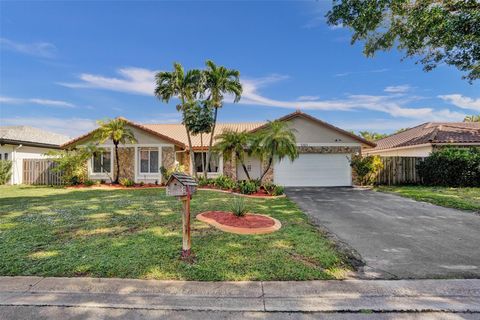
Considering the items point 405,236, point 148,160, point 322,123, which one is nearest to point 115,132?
point 148,160

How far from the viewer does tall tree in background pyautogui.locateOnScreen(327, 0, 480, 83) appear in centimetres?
859

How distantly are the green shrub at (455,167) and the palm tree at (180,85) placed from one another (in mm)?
15759

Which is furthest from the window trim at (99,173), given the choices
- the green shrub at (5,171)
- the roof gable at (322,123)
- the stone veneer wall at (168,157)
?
the roof gable at (322,123)

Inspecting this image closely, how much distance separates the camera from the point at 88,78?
1931cm

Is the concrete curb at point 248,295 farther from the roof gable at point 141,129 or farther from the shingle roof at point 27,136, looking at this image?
the shingle roof at point 27,136

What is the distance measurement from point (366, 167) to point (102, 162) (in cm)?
1836

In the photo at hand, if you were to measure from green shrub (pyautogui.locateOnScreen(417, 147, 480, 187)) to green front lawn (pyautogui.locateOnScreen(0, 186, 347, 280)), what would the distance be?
533 inches

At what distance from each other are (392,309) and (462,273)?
193 centimetres

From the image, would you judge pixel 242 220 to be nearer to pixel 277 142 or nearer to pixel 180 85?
pixel 277 142

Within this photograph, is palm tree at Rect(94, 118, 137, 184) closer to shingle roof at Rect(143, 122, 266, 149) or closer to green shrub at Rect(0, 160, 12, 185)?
shingle roof at Rect(143, 122, 266, 149)

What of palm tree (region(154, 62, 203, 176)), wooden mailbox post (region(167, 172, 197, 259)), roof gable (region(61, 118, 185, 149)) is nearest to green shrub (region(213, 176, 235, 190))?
roof gable (region(61, 118, 185, 149))

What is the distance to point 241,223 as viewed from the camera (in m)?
6.49

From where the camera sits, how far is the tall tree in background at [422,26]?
8.59 metres

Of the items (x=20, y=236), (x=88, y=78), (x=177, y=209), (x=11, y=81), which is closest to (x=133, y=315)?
(x=20, y=236)
